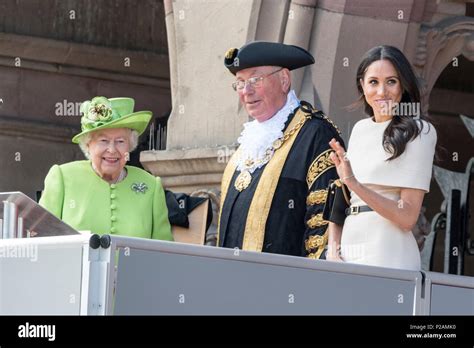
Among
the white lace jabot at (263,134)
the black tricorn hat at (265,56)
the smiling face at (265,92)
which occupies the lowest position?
the white lace jabot at (263,134)

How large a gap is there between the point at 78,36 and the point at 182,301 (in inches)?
302

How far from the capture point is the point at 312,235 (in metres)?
6.27

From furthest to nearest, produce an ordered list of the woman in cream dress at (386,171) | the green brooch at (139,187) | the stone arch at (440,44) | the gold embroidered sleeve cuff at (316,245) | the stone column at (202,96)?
1. the stone arch at (440,44)
2. the stone column at (202,96)
3. the green brooch at (139,187)
4. the gold embroidered sleeve cuff at (316,245)
5. the woman in cream dress at (386,171)

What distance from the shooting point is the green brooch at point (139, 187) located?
6.47 metres

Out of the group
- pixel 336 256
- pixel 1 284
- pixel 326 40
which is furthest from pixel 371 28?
pixel 1 284

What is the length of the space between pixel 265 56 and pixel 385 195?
100 cm

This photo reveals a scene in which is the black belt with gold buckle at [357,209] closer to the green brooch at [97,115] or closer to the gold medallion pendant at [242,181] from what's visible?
the gold medallion pendant at [242,181]

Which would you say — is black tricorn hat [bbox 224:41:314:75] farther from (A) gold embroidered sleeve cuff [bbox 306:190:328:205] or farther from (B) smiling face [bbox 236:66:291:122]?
(A) gold embroidered sleeve cuff [bbox 306:190:328:205]

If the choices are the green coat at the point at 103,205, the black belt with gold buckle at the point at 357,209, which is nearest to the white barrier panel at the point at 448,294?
the black belt with gold buckle at the point at 357,209

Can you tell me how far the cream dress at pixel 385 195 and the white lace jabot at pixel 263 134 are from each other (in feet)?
2.34

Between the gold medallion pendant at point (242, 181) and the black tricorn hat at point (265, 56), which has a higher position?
the black tricorn hat at point (265, 56)

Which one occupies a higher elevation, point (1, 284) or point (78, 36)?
point (78, 36)

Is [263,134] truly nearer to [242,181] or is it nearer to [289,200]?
[242,181]
